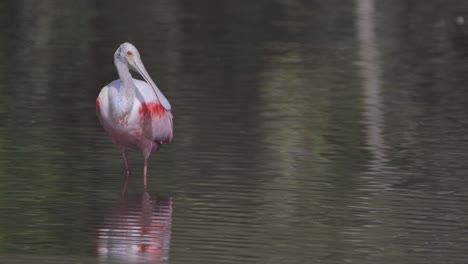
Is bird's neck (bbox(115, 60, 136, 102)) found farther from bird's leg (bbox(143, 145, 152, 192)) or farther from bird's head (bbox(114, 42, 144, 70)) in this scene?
bird's leg (bbox(143, 145, 152, 192))

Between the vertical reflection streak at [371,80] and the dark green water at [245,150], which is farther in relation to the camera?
the vertical reflection streak at [371,80]

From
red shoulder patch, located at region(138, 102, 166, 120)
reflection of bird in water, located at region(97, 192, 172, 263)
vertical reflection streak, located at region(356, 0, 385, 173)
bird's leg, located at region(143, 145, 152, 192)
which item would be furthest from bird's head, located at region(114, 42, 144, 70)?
vertical reflection streak, located at region(356, 0, 385, 173)

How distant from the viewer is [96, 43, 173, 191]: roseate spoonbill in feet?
36.7

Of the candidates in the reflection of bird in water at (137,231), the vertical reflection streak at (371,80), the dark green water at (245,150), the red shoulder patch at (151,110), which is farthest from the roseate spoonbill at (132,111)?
the vertical reflection streak at (371,80)

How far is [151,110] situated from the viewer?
11.4 metres

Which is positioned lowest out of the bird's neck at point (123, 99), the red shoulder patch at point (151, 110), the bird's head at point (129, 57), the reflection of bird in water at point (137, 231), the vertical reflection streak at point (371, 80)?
the vertical reflection streak at point (371, 80)

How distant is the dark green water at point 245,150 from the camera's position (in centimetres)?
903

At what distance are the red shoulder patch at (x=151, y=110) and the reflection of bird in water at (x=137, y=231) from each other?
2.97 feet

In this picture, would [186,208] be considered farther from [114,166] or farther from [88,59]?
[88,59]

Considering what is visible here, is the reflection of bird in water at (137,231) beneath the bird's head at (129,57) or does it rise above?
beneath

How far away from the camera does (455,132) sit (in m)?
13.7

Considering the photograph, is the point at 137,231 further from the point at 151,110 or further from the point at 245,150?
the point at 245,150

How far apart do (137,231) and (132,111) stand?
212 cm

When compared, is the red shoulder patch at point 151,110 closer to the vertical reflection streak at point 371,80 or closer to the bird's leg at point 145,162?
the bird's leg at point 145,162
